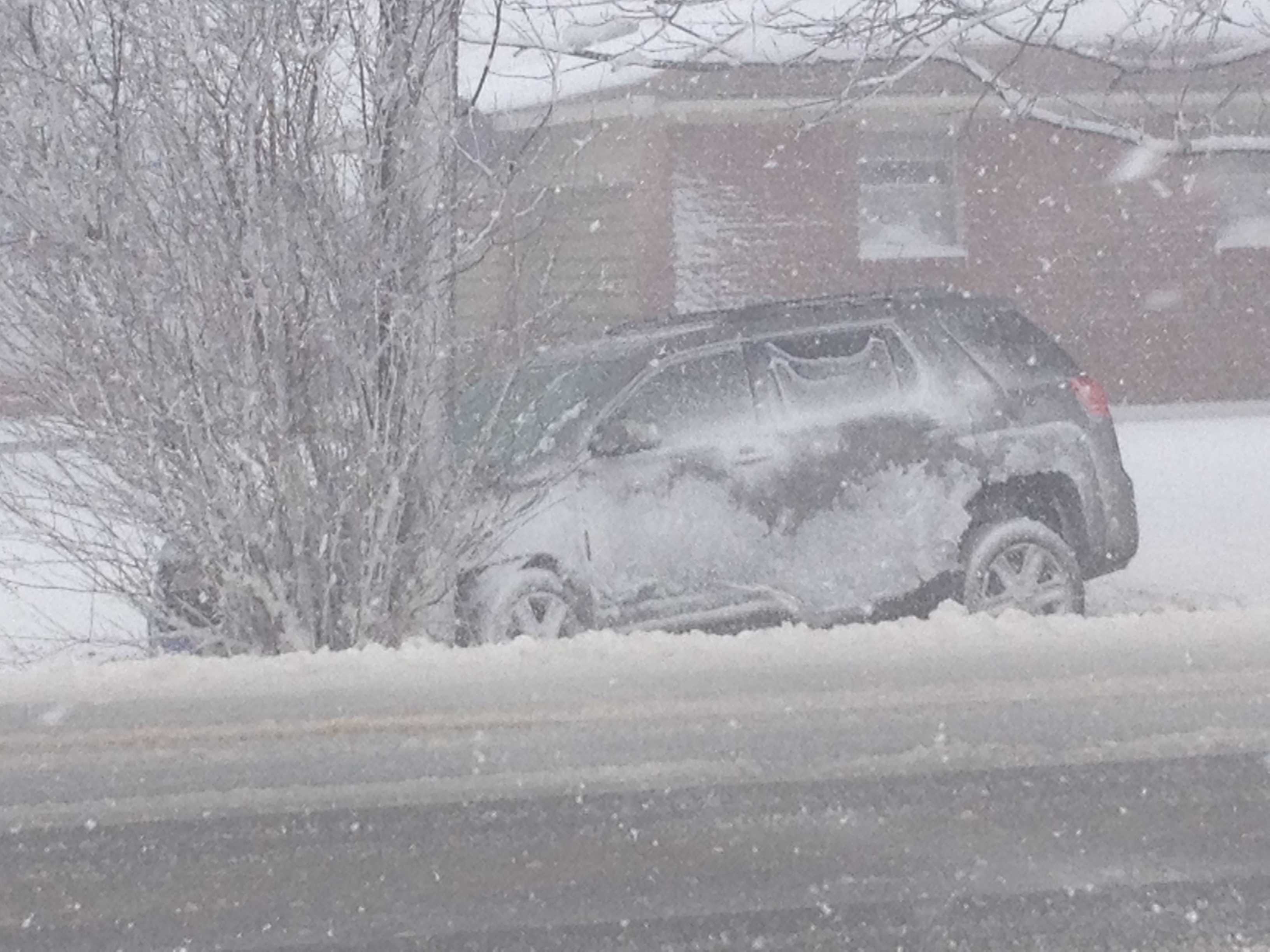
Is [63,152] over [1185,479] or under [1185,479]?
over

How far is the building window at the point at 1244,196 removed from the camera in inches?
543

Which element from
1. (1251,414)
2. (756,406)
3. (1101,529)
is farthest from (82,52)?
(1251,414)

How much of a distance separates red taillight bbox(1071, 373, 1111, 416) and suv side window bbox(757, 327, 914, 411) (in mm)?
864

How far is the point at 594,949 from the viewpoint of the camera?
2854mm

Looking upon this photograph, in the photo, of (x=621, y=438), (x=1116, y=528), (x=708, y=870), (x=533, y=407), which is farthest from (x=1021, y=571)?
(x=708, y=870)

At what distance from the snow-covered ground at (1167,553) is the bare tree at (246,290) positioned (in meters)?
0.71

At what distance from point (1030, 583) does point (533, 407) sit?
264cm

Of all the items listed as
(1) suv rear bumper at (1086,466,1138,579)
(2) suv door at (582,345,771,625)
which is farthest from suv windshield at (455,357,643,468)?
(1) suv rear bumper at (1086,466,1138,579)

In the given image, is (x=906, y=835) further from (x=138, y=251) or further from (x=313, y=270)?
(x=138, y=251)

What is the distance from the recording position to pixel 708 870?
3.12 m

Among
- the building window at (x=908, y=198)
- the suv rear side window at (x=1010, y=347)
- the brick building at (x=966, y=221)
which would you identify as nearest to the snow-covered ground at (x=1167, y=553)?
the brick building at (x=966, y=221)

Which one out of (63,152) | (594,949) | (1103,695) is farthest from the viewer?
(63,152)

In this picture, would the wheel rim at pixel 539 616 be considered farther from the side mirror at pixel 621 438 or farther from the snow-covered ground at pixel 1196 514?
the snow-covered ground at pixel 1196 514

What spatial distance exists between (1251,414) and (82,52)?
12.1m
